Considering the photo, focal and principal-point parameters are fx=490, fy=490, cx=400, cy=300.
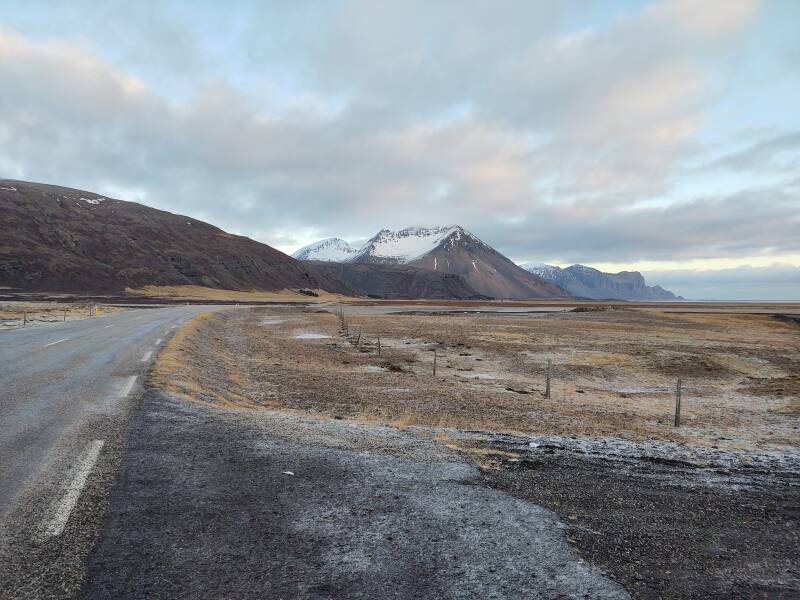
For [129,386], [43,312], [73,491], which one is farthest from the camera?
[43,312]

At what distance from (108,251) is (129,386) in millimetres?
157259

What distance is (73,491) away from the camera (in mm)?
5199

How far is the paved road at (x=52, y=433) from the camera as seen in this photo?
439cm

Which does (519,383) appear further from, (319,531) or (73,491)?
(73,491)

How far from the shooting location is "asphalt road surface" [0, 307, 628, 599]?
3.72 metres

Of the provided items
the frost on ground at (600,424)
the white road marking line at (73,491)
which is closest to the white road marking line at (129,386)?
the frost on ground at (600,424)

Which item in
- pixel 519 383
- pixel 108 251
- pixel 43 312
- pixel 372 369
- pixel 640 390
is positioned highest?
pixel 108 251

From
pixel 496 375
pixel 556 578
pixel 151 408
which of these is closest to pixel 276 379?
pixel 151 408

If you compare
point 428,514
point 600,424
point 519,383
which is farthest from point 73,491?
point 519,383

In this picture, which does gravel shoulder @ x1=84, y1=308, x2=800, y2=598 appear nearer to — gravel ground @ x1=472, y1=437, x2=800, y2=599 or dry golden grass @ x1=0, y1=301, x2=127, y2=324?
gravel ground @ x1=472, y1=437, x2=800, y2=599

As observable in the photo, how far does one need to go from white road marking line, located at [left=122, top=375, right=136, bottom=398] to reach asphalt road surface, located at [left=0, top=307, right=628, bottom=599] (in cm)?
226

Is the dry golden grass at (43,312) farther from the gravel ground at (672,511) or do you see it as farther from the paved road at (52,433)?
the gravel ground at (672,511)

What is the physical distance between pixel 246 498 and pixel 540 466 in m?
3.94

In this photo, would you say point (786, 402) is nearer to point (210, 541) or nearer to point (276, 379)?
point (276, 379)
